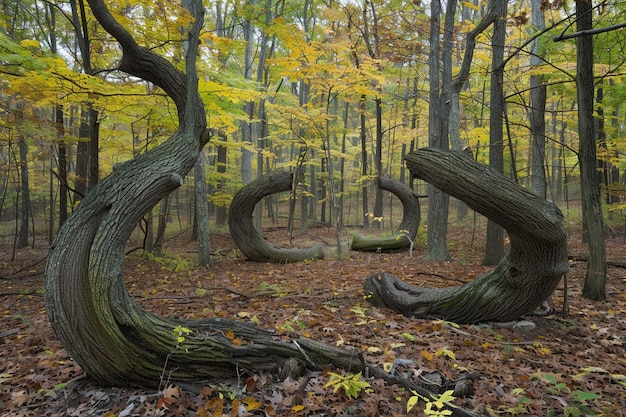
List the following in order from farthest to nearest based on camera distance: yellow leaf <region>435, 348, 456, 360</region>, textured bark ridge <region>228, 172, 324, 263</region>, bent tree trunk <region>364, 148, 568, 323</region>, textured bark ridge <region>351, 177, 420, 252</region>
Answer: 1. textured bark ridge <region>351, 177, 420, 252</region>
2. textured bark ridge <region>228, 172, 324, 263</region>
3. bent tree trunk <region>364, 148, 568, 323</region>
4. yellow leaf <region>435, 348, 456, 360</region>

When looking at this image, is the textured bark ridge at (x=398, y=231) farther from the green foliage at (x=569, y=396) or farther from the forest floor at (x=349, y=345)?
the green foliage at (x=569, y=396)

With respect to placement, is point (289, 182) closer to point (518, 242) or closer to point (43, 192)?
point (518, 242)

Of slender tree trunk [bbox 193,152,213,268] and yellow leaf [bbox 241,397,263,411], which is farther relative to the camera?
slender tree trunk [bbox 193,152,213,268]

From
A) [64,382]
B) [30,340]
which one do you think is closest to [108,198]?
[64,382]

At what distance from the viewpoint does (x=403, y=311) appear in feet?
16.3

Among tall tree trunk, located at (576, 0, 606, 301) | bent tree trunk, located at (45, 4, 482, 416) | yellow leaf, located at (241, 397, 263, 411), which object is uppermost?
tall tree trunk, located at (576, 0, 606, 301)

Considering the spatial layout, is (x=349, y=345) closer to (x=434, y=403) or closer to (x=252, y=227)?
(x=434, y=403)

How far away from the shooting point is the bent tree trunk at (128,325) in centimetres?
293

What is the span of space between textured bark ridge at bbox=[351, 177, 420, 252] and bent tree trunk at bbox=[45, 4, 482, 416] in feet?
28.4

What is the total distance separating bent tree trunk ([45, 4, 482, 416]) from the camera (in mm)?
2930

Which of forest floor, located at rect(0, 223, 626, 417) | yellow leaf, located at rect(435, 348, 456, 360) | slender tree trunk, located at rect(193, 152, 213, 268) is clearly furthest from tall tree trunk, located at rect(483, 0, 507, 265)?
slender tree trunk, located at rect(193, 152, 213, 268)

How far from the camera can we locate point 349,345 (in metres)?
3.84

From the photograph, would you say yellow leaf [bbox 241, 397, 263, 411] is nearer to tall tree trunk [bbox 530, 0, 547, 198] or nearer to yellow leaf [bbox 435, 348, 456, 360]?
yellow leaf [bbox 435, 348, 456, 360]

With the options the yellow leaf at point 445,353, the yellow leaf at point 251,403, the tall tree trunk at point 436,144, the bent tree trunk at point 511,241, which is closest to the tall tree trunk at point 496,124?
the tall tree trunk at point 436,144
